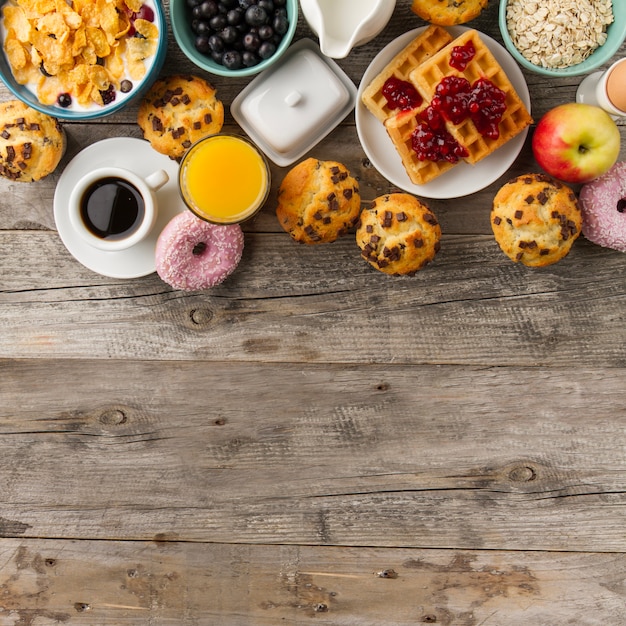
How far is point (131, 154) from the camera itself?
145 cm

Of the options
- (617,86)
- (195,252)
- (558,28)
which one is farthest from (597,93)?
(195,252)

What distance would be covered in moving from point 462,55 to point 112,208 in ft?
2.79

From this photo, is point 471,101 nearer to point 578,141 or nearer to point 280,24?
point 578,141

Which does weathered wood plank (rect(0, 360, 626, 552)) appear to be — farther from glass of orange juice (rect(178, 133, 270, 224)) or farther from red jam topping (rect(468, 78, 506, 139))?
red jam topping (rect(468, 78, 506, 139))

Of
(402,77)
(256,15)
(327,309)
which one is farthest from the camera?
(327,309)

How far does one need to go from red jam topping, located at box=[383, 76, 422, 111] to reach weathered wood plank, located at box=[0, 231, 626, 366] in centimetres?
34

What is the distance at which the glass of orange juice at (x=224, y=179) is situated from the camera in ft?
4.31

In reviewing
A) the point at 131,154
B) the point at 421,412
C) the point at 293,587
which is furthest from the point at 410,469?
the point at 131,154

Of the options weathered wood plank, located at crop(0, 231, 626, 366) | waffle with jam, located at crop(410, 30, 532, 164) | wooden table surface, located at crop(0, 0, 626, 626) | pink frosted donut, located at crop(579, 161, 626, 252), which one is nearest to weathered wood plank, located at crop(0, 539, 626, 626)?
wooden table surface, located at crop(0, 0, 626, 626)

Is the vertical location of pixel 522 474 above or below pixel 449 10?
below

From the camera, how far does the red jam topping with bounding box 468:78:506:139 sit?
1.29m

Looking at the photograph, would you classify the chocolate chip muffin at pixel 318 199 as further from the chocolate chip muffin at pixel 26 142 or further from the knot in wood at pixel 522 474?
the knot in wood at pixel 522 474

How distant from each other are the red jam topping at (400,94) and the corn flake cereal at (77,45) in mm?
514

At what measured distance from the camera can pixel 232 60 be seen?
1312 millimetres
